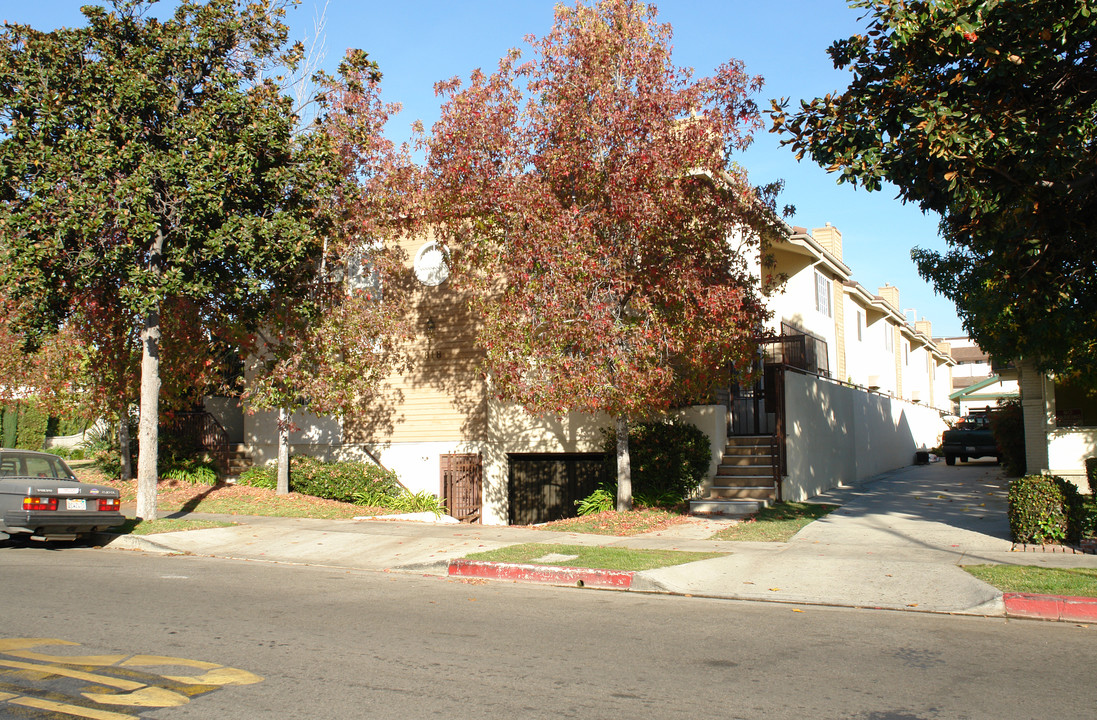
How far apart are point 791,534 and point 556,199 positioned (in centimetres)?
653

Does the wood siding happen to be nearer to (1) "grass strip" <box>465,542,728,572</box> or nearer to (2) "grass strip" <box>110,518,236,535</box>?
(2) "grass strip" <box>110,518,236,535</box>

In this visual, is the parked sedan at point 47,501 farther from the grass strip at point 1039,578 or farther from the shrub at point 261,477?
the grass strip at point 1039,578

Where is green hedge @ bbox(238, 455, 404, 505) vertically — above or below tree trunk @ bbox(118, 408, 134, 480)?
below

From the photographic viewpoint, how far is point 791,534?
13.1 metres

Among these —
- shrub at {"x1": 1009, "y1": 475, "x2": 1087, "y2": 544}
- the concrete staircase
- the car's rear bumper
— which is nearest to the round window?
the concrete staircase

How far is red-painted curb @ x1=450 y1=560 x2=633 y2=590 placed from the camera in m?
10.0

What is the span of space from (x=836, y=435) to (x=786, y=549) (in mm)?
10071

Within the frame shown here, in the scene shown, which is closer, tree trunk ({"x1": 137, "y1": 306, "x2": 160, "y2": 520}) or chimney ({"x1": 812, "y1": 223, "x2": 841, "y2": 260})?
tree trunk ({"x1": 137, "y1": 306, "x2": 160, "y2": 520})

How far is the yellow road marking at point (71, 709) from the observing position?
4734mm

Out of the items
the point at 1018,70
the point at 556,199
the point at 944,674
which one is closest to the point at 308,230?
the point at 556,199

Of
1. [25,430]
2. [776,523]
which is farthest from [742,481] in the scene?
[25,430]

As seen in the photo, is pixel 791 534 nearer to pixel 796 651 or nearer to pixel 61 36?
pixel 796 651

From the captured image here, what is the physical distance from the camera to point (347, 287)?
17.6 metres

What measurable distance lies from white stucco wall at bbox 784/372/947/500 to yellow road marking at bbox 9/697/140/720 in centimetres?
1377
